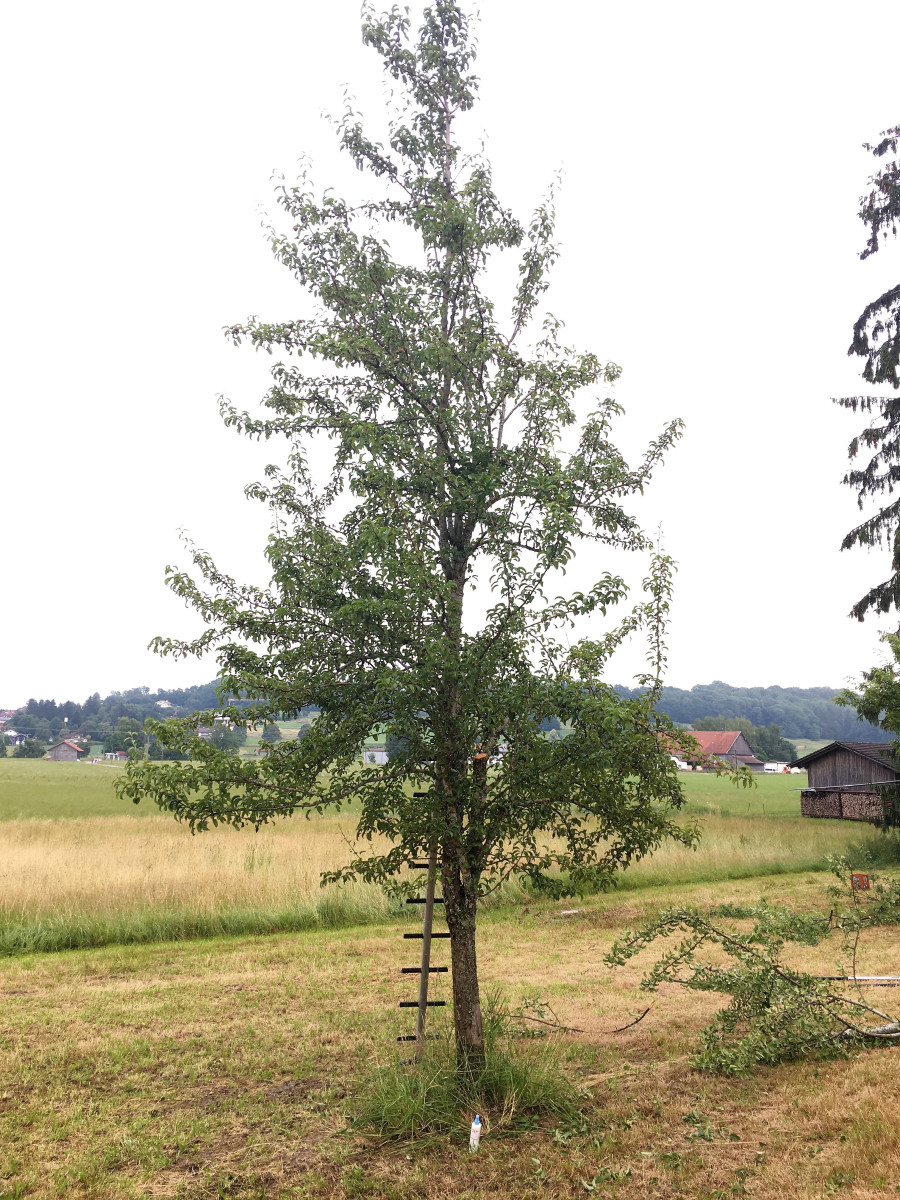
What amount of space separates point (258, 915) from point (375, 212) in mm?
12346

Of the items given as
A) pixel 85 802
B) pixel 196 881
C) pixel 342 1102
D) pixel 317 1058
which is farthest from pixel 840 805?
pixel 85 802

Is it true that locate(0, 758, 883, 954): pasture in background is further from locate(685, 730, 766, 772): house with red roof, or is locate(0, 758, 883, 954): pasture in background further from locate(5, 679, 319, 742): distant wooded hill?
locate(5, 679, 319, 742): distant wooded hill

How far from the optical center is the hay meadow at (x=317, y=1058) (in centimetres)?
553

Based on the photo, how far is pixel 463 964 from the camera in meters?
6.83

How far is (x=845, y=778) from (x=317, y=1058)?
34.1 meters

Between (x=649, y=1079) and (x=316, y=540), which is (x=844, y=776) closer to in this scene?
(x=649, y=1079)

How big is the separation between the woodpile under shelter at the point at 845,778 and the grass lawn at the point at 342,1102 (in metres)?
24.9

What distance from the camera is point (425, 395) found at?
296 inches

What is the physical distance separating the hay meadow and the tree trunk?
0.59m

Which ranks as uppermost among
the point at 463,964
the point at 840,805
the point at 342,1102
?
the point at 463,964

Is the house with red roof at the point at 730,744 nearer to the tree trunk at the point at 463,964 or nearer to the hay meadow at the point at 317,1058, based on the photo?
the hay meadow at the point at 317,1058

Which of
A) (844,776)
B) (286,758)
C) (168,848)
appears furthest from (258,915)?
(844,776)

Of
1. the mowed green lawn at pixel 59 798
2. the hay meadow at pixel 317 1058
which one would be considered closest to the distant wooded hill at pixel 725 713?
the mowed green lawn at pixel 59 798

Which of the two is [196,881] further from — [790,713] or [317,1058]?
[790,713]
